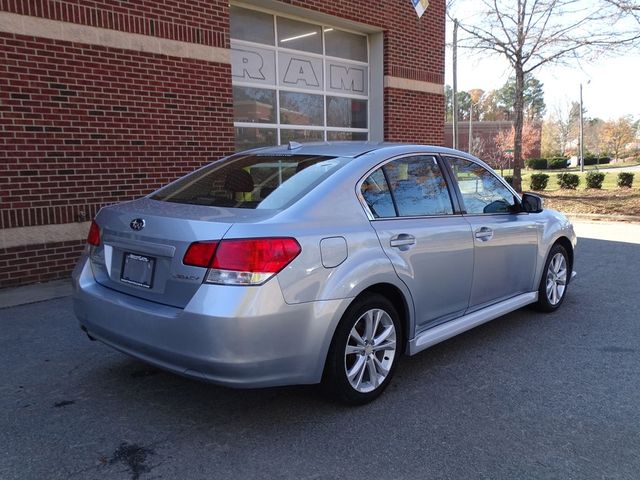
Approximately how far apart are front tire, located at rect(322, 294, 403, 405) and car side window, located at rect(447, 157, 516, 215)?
131cm

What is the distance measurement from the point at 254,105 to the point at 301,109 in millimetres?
1074

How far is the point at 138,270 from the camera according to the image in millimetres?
3100

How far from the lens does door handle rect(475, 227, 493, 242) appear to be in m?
4.15

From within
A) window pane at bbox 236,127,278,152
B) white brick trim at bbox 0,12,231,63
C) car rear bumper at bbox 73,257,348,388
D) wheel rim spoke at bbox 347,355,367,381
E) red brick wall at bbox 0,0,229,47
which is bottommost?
wheel rim spoke at bbox 347,355,367,381

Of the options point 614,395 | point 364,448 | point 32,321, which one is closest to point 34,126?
point 32,321

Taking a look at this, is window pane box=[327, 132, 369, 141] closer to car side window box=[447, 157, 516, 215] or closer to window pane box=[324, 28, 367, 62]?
window pane box=[324, 28, 367, 62]

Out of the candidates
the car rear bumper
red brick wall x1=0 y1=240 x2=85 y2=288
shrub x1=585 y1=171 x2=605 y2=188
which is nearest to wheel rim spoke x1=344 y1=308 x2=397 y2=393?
the car rear bumper

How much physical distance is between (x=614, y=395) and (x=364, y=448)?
5.89 ft

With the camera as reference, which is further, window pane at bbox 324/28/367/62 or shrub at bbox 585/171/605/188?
shrub at bbox 585/171/605/188

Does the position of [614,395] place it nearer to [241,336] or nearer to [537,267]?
[537,267]

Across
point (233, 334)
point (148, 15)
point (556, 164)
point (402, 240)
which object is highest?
point (148, 15)

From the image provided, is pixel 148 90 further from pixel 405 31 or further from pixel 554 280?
pixel 405 31

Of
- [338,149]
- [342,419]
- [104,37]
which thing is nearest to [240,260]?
[342,419]

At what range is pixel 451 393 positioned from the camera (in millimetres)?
3570
